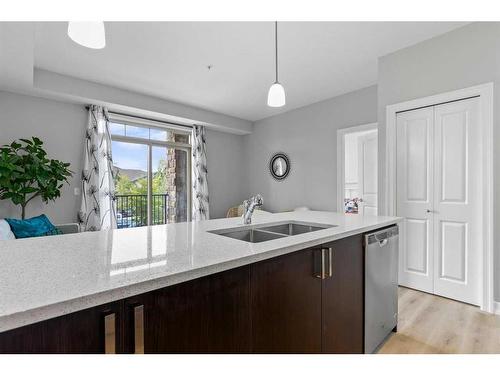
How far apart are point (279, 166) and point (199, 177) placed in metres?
1.63

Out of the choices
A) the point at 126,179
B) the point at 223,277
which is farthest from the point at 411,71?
the point at 126,179

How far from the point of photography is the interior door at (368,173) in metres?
4.43

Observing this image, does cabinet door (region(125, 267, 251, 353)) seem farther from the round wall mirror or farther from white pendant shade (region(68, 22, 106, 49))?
the round wall mirror

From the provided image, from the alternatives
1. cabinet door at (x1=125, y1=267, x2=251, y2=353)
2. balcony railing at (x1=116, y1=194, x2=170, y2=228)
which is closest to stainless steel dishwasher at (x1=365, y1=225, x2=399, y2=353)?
cabinet door at (x1=125, y1=267, x2=251, y2=353)

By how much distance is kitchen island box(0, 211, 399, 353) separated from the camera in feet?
2.05

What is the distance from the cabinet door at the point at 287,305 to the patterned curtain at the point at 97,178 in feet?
12.0

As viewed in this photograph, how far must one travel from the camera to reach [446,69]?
262 cm

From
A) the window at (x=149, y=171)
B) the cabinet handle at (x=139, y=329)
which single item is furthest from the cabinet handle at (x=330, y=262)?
the window at (x=149, y=171)

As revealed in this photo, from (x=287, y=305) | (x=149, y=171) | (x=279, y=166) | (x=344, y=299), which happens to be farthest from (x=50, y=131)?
(x=344, y=299)

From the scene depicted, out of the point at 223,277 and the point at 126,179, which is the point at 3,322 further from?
the point at 126,179

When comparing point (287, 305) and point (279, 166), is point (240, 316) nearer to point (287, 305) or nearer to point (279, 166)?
point (287, 305)

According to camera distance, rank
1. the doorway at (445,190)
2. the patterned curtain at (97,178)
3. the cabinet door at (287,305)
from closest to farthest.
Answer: the cabinet door at (287,305), the doorway at (445,190), the patterned curtain at (97,178)

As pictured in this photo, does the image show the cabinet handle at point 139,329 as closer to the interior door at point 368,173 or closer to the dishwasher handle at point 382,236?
the dishwasher handle at point 382,236
